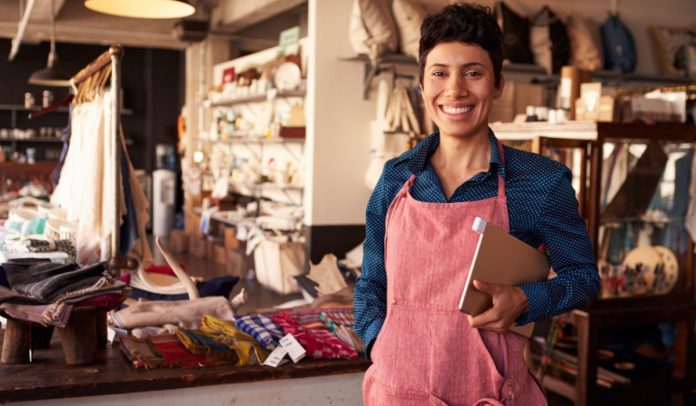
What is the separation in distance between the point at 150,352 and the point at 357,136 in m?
4.52

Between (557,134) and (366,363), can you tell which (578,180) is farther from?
(366,363)

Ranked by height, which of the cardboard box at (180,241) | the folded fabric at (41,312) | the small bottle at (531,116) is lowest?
the cardboard box at (180,241)

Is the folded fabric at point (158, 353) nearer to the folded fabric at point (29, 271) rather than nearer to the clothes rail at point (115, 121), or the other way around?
the folded fabric at point (29, 271)

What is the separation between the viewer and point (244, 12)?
10.6 meters

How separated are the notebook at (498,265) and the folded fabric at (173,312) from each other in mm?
1855

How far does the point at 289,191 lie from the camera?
8.75m

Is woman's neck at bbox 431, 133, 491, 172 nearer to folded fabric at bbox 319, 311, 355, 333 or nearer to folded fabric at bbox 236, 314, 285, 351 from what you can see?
folded fabric at bbox 236, 314, 285, 351

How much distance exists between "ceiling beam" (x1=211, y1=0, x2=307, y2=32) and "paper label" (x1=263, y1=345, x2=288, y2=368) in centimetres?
726

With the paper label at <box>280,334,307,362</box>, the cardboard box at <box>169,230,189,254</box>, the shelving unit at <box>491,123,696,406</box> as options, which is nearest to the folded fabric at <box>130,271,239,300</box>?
the paper label at <box>280,334,307,362</box>

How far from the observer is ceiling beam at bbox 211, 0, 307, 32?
9.85 m

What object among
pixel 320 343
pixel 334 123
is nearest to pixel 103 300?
pixel 320 343

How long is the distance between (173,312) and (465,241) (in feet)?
6.13

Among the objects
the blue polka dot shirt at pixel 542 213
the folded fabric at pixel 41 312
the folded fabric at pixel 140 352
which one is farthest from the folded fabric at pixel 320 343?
the blue polka dot shirt at pixel 542 213

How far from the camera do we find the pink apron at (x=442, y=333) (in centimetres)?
156
